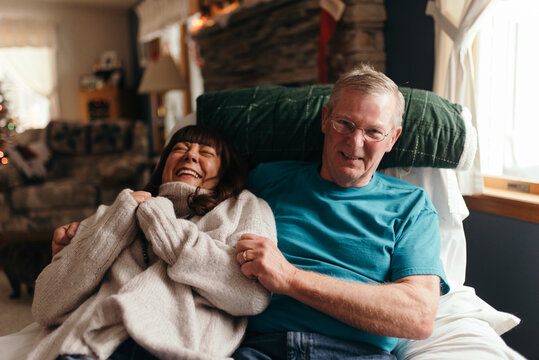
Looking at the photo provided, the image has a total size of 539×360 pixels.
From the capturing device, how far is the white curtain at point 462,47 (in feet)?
5.36

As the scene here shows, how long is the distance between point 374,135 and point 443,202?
401 mm

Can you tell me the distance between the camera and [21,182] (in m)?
3.52

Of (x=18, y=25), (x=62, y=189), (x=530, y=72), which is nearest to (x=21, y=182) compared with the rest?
(x=62, y=189)

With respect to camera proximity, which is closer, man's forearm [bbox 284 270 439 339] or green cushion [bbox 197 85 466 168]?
man's forearm [bbox 284 270 439 339]

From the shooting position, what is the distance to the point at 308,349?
99cm

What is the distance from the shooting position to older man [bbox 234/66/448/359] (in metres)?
0.96

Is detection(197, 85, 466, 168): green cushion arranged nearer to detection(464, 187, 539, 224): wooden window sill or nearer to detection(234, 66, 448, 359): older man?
detection(234, 66, 448, 359): older man

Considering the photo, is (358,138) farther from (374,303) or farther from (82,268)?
(82,268)

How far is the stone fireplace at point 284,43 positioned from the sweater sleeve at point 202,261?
1.79 metres

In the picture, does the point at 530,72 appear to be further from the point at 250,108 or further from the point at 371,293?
the point at 371,293

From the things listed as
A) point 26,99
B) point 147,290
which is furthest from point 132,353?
point 26,99

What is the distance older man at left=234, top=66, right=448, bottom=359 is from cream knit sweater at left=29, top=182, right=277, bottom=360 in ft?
0.25

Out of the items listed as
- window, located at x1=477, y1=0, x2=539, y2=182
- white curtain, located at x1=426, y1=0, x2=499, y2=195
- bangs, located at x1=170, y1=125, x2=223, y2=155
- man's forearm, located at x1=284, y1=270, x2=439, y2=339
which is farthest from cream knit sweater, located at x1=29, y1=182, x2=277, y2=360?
window, located at x1=477, y1=0, x2=539, y2=182

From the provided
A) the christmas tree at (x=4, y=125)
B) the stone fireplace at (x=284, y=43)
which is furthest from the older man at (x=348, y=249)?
the christmas tree at (x=4, y=125)
